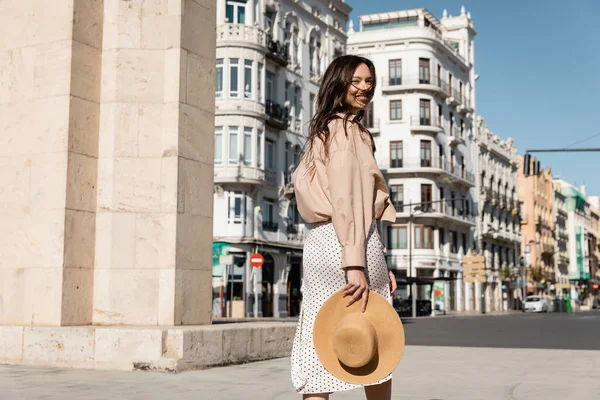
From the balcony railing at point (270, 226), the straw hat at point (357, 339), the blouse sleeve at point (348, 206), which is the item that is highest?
the balcony railing at point (270, 226)

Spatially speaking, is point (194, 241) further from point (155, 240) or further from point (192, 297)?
point (192, 297)

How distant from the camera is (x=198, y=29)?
9664 millimetres

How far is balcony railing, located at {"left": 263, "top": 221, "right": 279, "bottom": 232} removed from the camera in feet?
128

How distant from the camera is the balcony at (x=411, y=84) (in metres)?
60.0

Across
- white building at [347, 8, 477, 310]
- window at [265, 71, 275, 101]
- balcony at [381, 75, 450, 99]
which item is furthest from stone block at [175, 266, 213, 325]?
balcony at [381, 75, 450, 99]

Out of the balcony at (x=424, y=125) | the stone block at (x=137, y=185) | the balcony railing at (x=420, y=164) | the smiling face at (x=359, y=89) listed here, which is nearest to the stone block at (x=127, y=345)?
the stone block at (x=137, y=185)

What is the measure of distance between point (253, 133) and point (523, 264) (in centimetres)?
4909

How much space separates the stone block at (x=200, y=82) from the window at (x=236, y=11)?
29.1 meters

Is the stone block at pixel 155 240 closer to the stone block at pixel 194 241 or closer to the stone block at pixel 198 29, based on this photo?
the stone block at pixel 194 241

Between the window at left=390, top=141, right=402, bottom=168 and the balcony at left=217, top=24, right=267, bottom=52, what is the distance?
24.1 meters

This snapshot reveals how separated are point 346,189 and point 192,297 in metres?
5.61

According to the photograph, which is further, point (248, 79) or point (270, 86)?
point (270, 86)

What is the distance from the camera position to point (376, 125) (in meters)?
61.3

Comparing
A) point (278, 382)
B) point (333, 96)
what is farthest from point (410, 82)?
point (333, 96)
